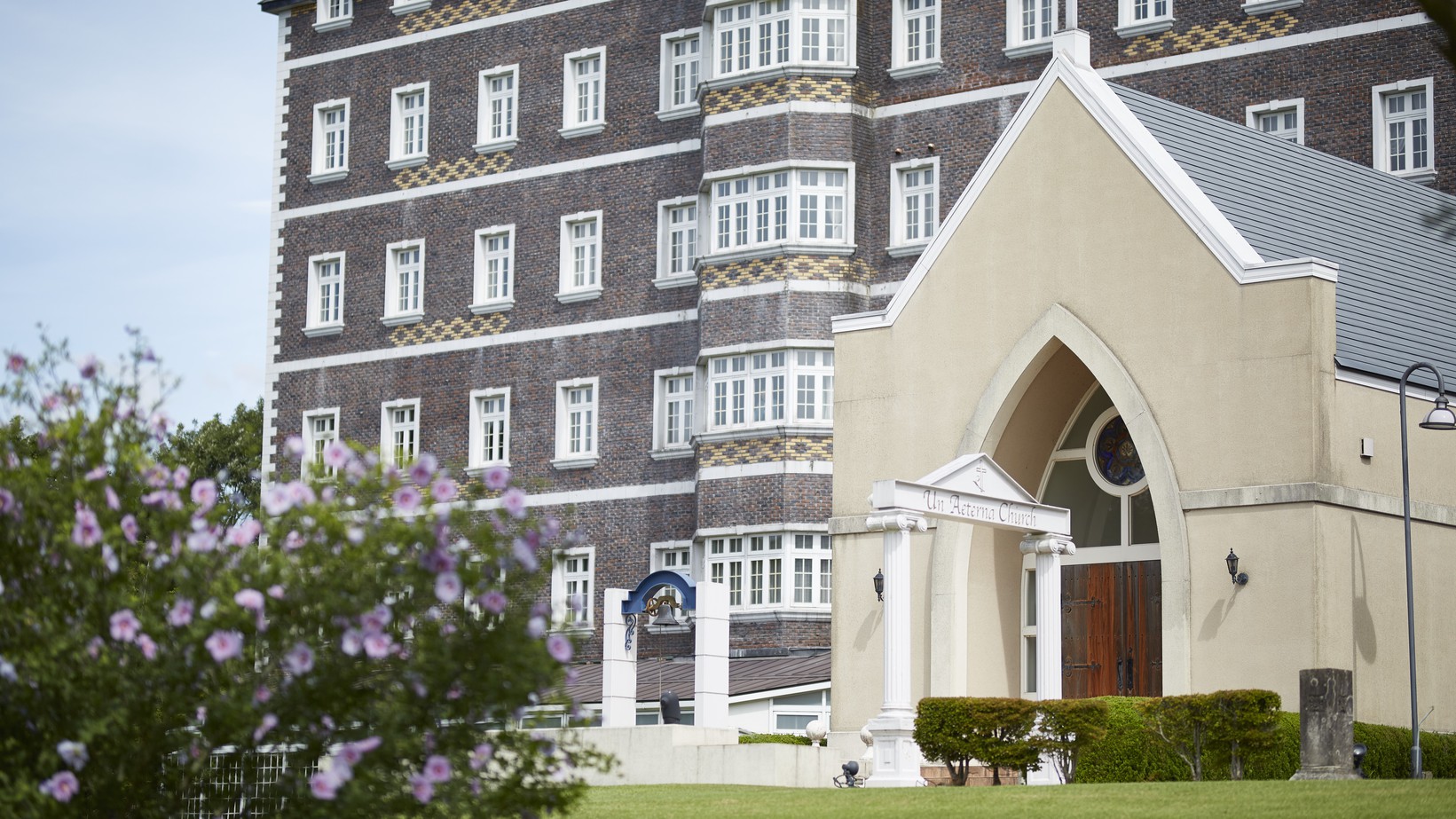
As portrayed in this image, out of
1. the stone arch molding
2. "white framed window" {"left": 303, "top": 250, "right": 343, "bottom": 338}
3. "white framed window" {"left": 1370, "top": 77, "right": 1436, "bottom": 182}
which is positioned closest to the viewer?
the stone arch molding

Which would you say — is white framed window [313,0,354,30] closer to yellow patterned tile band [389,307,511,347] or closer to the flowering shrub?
yellow patterned tile band [389,307,511,347]

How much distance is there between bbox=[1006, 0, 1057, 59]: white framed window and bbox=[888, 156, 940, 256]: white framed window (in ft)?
9.83

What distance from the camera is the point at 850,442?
3059 cm

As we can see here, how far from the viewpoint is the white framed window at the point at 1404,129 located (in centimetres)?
3812

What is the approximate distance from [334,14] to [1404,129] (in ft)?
93.6

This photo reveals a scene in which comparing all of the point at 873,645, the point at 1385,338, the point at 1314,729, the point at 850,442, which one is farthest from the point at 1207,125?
the point at 1314,729

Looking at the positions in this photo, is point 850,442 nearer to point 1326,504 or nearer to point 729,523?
point 1326,504

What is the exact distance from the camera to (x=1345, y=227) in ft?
102

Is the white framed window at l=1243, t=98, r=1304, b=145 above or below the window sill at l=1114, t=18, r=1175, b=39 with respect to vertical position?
below

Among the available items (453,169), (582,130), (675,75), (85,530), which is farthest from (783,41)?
(85,530)

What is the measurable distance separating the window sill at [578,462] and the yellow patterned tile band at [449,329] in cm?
391

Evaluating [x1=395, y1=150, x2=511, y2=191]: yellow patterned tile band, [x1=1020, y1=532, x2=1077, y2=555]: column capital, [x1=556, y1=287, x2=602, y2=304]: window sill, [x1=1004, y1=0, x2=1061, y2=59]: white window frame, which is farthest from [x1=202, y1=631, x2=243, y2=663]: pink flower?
[x1=395, y1=150, x2=511, y2=191]: yellow patterned tile band

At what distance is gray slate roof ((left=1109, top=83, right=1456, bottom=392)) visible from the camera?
2822 centimetres

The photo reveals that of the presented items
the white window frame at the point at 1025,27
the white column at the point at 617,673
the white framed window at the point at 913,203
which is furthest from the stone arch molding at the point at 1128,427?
the white window frame at the point at 1025,27
